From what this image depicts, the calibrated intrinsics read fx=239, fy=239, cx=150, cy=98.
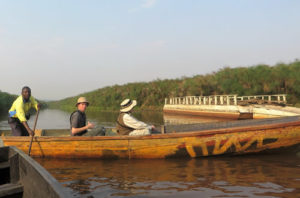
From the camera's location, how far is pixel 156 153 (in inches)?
270

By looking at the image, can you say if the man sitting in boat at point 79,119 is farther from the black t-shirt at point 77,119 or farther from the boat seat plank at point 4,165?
the boat seat plank at point 4,165

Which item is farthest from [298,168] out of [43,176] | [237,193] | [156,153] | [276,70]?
[276,70]

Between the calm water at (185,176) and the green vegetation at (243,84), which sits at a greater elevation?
the green vegetation at (243,84)

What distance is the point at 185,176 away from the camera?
541 centimetres

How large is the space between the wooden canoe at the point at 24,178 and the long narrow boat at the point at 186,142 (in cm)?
294

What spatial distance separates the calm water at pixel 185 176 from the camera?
4480 mm

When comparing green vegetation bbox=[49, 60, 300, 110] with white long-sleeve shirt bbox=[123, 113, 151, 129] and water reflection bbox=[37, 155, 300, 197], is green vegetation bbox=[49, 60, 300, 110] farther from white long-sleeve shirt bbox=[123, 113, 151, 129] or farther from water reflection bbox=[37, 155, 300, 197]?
white long-sleeve shirt bbox=[123, 113, 151, 129]

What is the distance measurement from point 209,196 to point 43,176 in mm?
2892

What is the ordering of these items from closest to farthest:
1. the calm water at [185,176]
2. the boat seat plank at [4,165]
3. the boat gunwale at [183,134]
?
A: the boat seat plank at [4,165] < the calm water at [185,176] < the boat gunwale at [183,134]

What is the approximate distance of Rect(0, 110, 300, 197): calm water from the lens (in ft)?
14.7

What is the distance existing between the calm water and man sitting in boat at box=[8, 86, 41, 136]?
1.32 m

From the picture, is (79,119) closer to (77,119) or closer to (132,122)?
(77,119)

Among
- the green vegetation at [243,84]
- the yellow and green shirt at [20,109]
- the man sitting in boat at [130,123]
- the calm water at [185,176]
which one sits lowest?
the calm water at [185,176]

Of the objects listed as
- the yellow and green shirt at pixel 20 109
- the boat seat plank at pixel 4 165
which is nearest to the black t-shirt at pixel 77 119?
the yellow and green shirt at pixel 20 109
